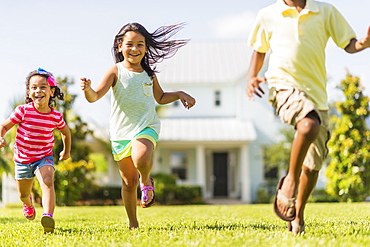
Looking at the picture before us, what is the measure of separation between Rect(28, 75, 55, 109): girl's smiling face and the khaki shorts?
7.84ft

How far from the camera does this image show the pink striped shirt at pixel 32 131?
550 centimetres

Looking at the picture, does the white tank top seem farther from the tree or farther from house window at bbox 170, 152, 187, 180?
house window at bbox 170, 152, 187, 180

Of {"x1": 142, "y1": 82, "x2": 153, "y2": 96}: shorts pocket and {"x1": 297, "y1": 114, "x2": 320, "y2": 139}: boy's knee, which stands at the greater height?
{"x1": 142, "y1": 82, "x2": 153, "y2": 96}: shorts pocket

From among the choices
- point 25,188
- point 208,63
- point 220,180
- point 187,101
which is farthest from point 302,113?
point 208,63

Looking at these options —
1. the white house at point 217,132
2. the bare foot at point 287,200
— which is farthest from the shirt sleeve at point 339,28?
the white house at point 217,132

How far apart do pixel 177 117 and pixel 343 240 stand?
2327 cm

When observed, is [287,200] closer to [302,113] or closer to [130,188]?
[302,113]

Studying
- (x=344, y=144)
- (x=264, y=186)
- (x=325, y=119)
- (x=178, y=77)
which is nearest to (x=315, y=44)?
(x=325, y=119)

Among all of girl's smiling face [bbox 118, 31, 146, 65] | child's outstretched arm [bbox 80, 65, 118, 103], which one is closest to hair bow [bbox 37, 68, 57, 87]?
child's outstretched arm [bbox 80, 65, 118, 103]

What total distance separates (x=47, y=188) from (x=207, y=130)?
20.2 metres

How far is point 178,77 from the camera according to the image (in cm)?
2783

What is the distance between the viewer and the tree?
53.3 ft

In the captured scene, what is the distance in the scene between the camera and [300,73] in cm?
430

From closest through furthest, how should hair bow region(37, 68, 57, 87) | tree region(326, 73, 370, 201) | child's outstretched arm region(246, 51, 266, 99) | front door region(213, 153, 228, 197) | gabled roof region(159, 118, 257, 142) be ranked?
child's outstretched arm region(246, 51, 266, 99), hair bow region(37, 68, 57, 87), tree region(326, 73, 370, 201), gabled roof region(159, 118, 257, 142), front door region(213, 153, 228, 197)
